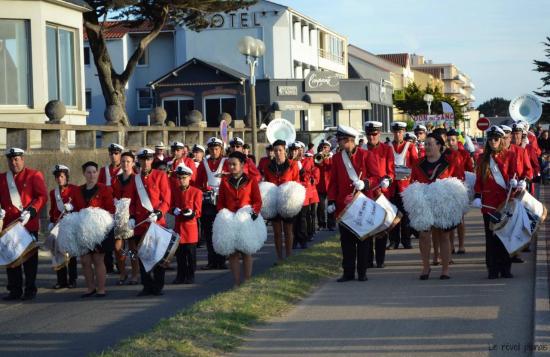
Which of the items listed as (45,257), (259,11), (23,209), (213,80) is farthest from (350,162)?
(259,11)

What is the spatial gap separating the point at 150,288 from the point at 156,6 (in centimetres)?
2363

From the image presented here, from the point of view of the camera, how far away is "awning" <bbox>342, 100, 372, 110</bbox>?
220 feet

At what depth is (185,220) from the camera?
12.8 meters

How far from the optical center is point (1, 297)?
41.3ft

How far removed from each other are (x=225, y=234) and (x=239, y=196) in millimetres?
584

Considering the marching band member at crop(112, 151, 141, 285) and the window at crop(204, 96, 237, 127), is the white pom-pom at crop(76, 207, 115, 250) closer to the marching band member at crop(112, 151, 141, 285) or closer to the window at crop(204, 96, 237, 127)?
the marching band member at crop(112, 151, 141, 285)

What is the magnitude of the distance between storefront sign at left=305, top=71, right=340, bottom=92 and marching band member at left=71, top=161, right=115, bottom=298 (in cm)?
5053

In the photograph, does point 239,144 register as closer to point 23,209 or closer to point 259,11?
point 23,209

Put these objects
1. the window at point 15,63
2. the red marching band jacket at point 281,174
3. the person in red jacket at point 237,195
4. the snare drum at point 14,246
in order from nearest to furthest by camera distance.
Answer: the snare drum at point 14,246 → the person in red jacket at point 237,195 → the red marching band jacket at point 281,174 → the window at point 15,63

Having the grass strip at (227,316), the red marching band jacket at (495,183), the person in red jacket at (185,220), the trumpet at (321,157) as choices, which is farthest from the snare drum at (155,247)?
the trumpet at (321,157)

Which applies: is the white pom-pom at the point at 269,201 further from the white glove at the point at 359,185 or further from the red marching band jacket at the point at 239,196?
the white glove at the point at 359,185

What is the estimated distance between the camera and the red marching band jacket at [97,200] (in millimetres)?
12281

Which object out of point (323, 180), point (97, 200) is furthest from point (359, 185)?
point (323, 180)

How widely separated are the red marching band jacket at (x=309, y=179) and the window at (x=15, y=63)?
24.2ft
